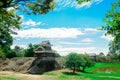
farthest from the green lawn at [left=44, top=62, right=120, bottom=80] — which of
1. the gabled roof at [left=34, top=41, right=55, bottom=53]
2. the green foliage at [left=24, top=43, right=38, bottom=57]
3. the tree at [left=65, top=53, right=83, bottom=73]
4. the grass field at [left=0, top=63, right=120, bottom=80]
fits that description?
the green foliage at [left=24, top=43, right=38, bottom=57]

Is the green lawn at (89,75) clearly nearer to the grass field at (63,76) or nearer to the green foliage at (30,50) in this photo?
the grass field at (63,76)

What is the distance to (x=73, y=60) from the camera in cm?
6669

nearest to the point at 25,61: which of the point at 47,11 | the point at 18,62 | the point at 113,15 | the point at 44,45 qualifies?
the point at 18,62

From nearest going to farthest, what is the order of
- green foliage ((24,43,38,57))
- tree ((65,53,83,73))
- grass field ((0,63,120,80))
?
grass field ((0,63,120,80))
tree ((65,53,83,73))
green foliage ((24,43,38,57))

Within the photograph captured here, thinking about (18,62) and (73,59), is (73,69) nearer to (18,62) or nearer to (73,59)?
(73,59)

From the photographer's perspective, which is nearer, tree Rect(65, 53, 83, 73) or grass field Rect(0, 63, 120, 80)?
grass field Rect(0, 63, 120, 80)

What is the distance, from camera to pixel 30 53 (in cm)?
9412

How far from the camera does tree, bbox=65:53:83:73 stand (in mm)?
66750

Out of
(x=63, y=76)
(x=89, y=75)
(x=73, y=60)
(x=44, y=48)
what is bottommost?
(x=89, y=75)

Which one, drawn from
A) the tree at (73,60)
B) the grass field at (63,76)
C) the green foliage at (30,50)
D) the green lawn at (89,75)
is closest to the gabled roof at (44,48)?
the tree at (73,60)

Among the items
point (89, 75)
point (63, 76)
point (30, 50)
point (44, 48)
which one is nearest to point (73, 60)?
point (89, 75)

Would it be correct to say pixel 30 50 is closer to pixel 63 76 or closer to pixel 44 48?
pixel 44 48

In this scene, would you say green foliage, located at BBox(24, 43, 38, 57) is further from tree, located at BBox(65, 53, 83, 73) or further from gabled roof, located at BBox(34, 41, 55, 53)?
tree, located at BBox(65, 53, 83, 73)

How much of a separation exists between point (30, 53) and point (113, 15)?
7390 cm
